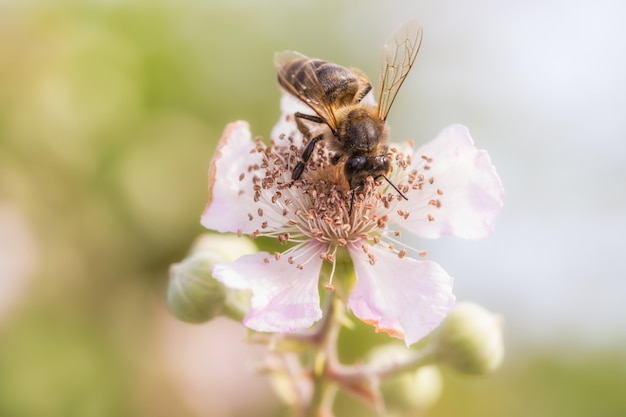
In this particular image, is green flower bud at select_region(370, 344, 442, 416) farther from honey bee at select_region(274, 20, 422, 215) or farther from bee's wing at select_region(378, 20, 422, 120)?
bee's wing at select_region(378, 20, 422, 120)

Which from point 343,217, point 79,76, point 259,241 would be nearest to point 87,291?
point 259,241

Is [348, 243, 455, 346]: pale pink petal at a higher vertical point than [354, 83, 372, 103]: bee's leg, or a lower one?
lower

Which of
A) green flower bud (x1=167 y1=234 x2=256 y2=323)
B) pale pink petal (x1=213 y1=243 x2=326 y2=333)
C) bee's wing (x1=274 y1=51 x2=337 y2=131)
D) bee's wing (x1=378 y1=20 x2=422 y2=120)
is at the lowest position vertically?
green flower bud (x1=167 y1=234 x2=256 y2=323)

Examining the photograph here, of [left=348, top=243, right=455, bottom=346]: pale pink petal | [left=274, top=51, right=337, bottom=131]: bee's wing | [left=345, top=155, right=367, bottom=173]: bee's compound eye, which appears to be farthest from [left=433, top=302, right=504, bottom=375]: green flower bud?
[left=274, top=51, right=337, bottom=131]: bee's wing

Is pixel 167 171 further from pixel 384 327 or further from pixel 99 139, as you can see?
pixel 384 327

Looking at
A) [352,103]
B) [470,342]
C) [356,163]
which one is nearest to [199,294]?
[356,163]

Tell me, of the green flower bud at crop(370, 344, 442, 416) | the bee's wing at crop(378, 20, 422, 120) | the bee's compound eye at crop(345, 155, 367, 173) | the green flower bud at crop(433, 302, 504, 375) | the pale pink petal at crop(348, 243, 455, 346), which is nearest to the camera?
the pale pink petal at crop(348, 243, 455, 346)

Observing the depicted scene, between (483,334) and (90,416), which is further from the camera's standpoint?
(90,416)
